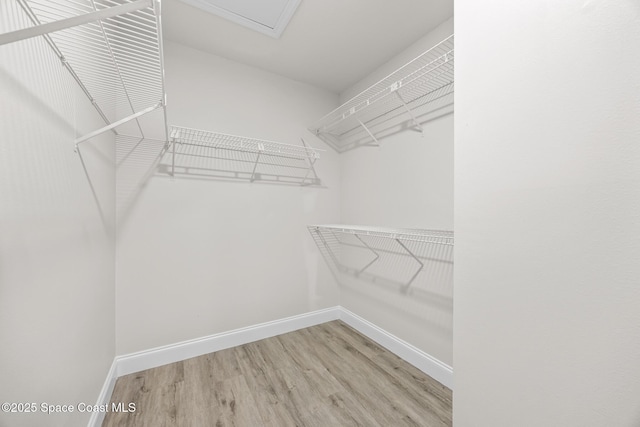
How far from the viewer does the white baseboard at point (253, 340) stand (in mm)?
1481

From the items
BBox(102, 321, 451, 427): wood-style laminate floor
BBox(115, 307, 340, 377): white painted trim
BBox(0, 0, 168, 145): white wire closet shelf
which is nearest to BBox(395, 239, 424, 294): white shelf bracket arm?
BBox(102, 321, 451, 427): wood-style laminate floor

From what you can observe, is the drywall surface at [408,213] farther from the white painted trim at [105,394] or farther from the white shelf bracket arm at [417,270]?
the white painted trim at [105,394]

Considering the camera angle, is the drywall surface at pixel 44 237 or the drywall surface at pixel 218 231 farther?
the drywall surface at pixel 218 231

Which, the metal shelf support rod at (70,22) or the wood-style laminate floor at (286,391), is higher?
the metal shelf support rod at (70,22)

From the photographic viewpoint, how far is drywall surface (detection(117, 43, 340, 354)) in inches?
64.2

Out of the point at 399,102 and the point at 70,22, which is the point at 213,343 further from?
the point at 399,102

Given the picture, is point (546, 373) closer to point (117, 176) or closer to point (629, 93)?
point (629, 93)

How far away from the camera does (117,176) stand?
5.09 ft

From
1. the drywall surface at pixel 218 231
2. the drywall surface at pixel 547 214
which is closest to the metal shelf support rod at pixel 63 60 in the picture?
the drywall surface at pixel 218 231

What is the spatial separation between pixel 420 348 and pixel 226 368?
4.37ft

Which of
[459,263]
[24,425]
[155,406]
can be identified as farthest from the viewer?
[155,406]

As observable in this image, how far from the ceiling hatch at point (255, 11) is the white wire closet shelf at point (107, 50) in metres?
0.53

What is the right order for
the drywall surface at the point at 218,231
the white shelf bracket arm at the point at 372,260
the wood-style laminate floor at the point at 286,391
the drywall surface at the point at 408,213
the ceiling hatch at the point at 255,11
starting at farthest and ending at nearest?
the white shelf bracket arm at the point at 372,260 → the drywall surface at the point at 218,231 → the drywall surface at the point at 408,213 → the ceiling hatch at the point at 255,11 → the wood-style laminate floor at the point at 286,391

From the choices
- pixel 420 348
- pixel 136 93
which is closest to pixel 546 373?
pixel 420 348
